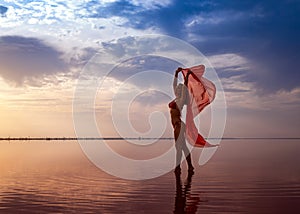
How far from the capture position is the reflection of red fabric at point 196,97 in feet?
62.6

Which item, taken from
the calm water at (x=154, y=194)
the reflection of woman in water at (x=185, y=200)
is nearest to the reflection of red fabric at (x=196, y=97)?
the calm water at (x=154, y=194)

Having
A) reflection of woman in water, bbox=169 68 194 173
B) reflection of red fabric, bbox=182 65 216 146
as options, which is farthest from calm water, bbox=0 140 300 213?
reflection of red fabric, bbox=182 65 216 146

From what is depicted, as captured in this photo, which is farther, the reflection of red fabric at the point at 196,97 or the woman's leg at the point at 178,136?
the reflection of red fabric at the point at 196,97

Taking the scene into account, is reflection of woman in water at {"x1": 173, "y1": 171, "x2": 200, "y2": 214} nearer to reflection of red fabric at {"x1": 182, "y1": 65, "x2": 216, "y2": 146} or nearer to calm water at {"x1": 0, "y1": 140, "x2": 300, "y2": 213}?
calm water at {"x1": 0, "y1": 140, "x2": 300, "y2": 213}

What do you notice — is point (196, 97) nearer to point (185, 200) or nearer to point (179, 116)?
point (179, 116)

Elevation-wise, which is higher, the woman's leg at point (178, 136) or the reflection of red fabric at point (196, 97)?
the reflection of red fabric at point (196, 97)

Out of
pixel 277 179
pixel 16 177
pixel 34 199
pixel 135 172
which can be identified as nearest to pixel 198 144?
pixel 135 172

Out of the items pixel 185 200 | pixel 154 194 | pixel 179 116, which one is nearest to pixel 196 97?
pixel 179 116

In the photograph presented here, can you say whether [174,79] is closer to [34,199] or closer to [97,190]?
[97,190]

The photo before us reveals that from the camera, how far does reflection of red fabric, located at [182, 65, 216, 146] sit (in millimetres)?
19094

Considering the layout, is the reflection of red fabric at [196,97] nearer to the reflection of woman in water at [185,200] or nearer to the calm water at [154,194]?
the calm water at [154,194]

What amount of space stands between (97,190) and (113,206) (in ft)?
10.0

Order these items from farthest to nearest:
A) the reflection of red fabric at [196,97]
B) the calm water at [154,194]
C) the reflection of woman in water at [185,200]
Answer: the reflection of red fabric at [196,97]
the calm water at [154,194]
the reflection of woman in water at [185,200]

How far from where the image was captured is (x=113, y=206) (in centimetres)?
1023
